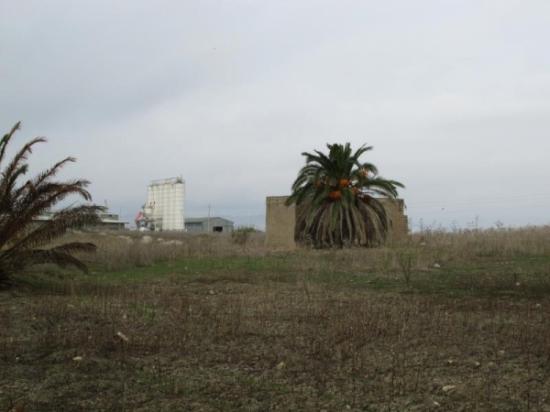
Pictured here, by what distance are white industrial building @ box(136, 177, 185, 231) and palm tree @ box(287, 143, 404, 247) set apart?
47.3 metres

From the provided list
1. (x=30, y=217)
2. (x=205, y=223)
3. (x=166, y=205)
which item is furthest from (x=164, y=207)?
(x=30, y=217)

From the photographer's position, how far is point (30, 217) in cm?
1016

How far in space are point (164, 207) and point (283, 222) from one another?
1949 inches

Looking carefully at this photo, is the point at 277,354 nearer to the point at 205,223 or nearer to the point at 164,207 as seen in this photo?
the point at 164,207

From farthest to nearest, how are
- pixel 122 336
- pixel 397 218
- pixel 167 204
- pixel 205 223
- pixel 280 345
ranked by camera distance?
pixel 205 223
pixel 167 204
pixel 397 218
pixel 122 336
pixel 280 345

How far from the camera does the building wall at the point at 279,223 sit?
23812 mm

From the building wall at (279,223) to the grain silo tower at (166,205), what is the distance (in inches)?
1796

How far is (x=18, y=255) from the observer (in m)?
10.1

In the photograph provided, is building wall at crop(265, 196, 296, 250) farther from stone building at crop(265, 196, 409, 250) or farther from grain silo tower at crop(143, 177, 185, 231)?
grain silo tower at crop(143, 177, 185, 231)

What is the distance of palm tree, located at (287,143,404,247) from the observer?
72.8ft

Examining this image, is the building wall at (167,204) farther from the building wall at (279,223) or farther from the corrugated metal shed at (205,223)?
the building wall at (279,223)

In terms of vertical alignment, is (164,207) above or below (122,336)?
above

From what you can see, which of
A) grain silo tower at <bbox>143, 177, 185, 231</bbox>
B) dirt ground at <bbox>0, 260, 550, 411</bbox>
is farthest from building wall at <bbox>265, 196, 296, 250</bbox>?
grain silo tower at <bbox>143, 177, 185, 231</bbox>

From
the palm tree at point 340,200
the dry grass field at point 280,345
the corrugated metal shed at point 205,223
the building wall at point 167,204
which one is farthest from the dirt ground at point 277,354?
the corrugated metal shed at point 205,223
